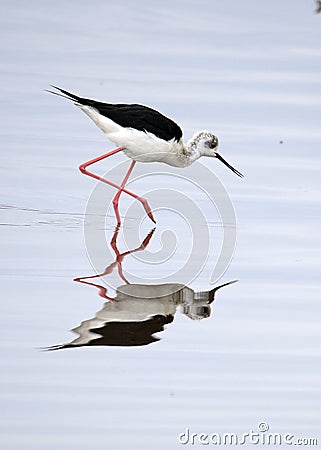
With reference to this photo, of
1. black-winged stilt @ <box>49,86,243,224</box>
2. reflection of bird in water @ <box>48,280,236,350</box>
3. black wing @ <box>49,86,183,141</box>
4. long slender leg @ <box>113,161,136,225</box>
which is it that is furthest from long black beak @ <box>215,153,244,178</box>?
reflection of bird in water @ <box>48,280,236,350</box>

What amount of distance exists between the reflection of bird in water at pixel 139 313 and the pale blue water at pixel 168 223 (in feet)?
0.25

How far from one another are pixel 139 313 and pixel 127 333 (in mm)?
344

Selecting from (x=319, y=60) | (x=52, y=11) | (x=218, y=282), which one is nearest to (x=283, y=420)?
(x=218, y=282)

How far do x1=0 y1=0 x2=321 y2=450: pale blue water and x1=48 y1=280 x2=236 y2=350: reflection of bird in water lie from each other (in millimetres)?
76

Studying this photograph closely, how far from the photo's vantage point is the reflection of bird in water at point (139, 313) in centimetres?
667

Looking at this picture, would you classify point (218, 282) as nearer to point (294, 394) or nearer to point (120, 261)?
point (120, 261)

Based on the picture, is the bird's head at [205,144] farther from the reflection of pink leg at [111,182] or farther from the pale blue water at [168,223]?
the reflection of pink leg at [111,182]

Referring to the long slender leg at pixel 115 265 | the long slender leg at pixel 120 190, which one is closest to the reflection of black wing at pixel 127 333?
the long slender leg at pixel 115 265

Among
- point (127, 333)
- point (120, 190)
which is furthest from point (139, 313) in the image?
point (120, 190)

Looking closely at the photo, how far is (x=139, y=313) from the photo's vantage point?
7074 mm

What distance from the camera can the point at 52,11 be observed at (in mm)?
15281

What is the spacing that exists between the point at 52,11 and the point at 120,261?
25.1 feet

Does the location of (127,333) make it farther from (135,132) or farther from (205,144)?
(205,144)

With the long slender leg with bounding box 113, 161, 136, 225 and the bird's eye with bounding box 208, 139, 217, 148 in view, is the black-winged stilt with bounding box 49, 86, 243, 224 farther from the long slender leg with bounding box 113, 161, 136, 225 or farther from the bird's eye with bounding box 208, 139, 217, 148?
the bird's eye with bounding box 208, 139, 217, 148
